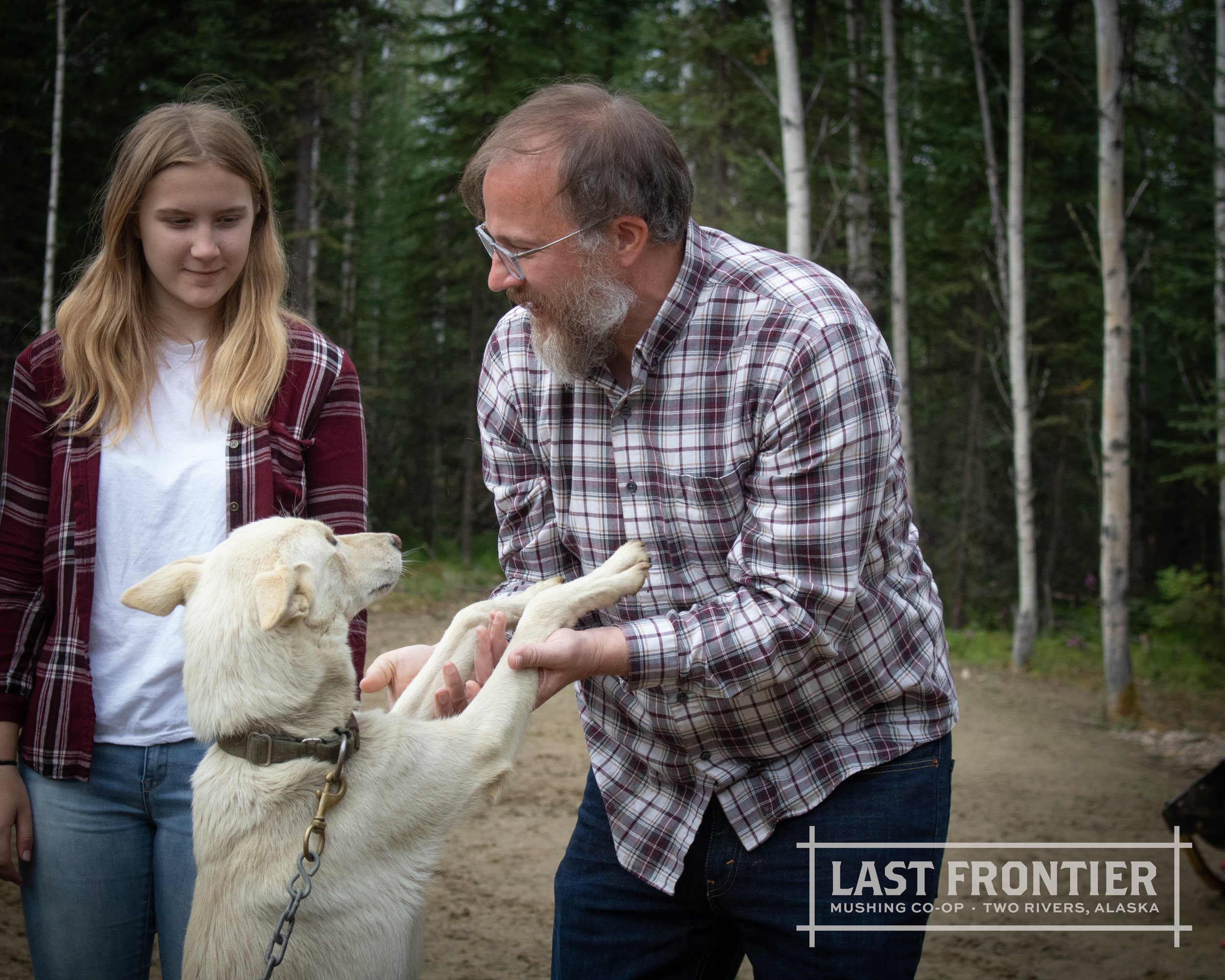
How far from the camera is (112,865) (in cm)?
273

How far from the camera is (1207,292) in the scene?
1603cm

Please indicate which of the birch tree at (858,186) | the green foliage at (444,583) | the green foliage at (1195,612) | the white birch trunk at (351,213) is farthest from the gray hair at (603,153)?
the white birch trunk at (351,213)

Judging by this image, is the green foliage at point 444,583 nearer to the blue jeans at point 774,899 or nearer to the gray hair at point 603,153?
the blue jeans at point 774,899

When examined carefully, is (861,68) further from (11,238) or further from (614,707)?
(614,707)

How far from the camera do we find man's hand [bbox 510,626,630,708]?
239 cm

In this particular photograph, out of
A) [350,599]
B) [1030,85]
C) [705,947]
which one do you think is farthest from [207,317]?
[1030,85]

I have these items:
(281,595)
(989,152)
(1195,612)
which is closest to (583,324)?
(281,595)

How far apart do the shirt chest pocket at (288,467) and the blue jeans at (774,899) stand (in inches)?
52.3

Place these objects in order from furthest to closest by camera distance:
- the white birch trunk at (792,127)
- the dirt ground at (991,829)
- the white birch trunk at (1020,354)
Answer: the white birch trunk at (1020,354) → the white birch trunk at (792,127) → the dirt ground at (991,829)

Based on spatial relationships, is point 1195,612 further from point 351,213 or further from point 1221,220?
point 351,213

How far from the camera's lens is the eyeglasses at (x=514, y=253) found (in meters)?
2.45

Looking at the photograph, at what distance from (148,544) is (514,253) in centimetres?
139

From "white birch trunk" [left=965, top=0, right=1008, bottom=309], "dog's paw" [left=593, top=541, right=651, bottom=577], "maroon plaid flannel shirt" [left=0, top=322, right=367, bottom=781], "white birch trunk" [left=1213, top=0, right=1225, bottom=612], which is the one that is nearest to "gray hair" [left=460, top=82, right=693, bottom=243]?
"dog's paw" [left=593, top=541, right=651, bottom=577]

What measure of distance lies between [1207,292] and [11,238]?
825 inches
